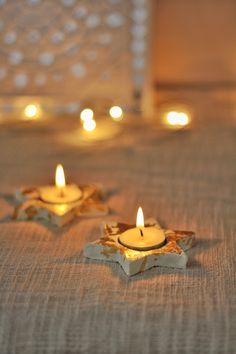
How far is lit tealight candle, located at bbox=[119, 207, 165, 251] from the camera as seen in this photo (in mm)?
860

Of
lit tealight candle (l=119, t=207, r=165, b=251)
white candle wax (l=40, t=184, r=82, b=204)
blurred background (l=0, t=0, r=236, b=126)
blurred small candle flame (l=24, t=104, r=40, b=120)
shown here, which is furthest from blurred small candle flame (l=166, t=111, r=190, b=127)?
lit tealight candle (l=119, t=207, r=165, b=251)

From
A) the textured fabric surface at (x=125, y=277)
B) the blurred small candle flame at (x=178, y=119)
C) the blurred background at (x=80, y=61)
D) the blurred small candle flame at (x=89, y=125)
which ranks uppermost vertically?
the blurred background at (x=80, y=61)

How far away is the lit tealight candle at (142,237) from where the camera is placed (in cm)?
86

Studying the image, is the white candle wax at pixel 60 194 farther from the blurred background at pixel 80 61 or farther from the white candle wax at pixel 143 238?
the blurred background at pixel 80 61

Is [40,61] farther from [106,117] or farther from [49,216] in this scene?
[49,216]

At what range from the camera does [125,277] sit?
83 cm

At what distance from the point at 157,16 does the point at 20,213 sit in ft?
3.49

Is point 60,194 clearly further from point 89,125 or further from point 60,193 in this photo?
point 89,125

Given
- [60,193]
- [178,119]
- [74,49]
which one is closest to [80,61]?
[74,49]

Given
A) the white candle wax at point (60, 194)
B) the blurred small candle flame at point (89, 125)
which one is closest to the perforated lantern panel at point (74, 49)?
the blurred small candle flame at point (89, 125)

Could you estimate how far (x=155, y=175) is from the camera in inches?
46.7

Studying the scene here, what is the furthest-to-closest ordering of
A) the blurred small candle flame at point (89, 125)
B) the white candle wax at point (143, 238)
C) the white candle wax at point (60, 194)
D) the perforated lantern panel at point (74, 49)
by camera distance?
the perforated lantern panel at point (74, 49) → the blurred small candle flame at point (89, 125) → the white candle wax at point (60, 194) → the white candle wax at point (143, 238)

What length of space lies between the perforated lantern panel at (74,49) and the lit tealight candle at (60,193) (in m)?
0.61

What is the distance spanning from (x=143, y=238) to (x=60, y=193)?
8.8 inches
